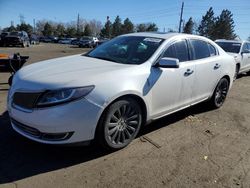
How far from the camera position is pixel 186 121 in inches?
217

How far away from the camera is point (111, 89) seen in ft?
12.0

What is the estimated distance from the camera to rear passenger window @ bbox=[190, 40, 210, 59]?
5.32m

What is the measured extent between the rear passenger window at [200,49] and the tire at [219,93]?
0.82m

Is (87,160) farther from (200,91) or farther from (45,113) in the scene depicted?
(200,91)

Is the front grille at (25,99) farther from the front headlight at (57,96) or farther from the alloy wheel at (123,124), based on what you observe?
the alloy wheel at (123,124)

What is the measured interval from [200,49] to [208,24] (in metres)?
76.7

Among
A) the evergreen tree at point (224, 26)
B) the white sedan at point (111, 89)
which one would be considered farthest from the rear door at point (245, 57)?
the evergreen tree at point (224, 26)

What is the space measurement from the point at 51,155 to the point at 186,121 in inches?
107

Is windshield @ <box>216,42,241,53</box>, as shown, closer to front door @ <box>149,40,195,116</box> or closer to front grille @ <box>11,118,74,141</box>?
front door @ <box>149,40,195,116</box>

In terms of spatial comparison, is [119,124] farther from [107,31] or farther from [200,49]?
[107,31]

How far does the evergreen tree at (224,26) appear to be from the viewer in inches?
2881

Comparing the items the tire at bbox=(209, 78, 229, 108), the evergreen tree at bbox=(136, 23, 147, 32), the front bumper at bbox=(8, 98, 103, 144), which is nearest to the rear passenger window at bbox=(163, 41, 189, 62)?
the tire at bbox=(209, 78, 229, 108)

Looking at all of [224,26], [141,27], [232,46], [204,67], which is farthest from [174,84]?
[141,27]

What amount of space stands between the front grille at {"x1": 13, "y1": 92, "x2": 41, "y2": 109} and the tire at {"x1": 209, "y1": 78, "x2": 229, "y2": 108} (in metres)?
3.91
